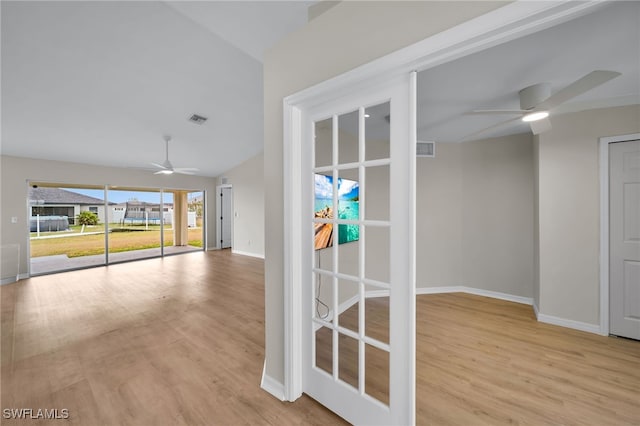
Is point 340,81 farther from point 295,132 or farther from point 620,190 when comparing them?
point 620,190

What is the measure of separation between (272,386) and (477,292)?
352 centimetres

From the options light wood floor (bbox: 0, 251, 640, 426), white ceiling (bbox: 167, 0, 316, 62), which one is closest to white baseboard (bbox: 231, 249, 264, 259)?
light wood floor (bbox: 0, 251, 640, 426)

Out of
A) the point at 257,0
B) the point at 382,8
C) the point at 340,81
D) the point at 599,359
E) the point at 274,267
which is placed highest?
the point at 257,0

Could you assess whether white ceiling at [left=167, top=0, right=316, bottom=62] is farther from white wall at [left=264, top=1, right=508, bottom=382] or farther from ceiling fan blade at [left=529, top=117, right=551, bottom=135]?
ceiling fan blade at [left=529, top=117, right=551, bottom=135]

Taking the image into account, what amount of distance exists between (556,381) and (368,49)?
112 inches

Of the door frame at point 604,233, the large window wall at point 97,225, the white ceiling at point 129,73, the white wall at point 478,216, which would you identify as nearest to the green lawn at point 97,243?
the large window wall at point 97,225

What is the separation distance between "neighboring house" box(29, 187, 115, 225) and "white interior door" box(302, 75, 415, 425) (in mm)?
6524

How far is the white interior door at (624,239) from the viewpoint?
2527 millimetres

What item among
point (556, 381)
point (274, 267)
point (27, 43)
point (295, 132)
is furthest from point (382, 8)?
point (27, 43)

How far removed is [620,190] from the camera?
8.48ft

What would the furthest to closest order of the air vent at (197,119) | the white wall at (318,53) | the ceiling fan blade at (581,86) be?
the air vent at (197,119), the ceiling fan blade at (581,86), the white wall at (318,53)

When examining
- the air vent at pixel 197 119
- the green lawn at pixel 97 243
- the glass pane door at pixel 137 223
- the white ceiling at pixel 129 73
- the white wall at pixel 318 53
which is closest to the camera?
the white wall at pixel 318 53

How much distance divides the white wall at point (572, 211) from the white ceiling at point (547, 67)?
28 cm

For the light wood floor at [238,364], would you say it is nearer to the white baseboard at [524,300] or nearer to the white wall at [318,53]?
the white baseboard at [524,300]
